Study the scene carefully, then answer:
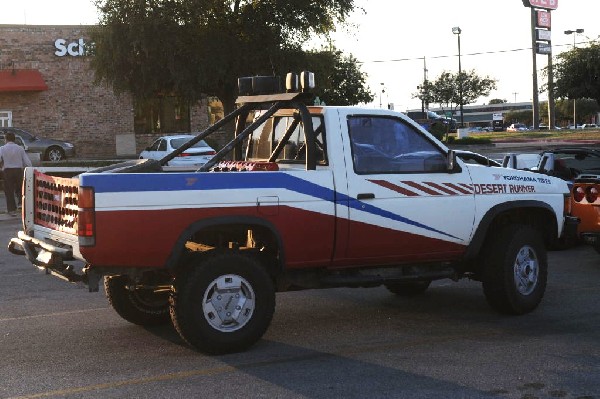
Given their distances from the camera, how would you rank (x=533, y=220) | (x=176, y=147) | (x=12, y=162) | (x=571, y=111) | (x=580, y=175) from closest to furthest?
(x=533, y=220)
(x=580, y=175)
(x=12, y=162)
(x=176, y=147)
(x=571, y=111)

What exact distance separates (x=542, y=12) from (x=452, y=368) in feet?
182

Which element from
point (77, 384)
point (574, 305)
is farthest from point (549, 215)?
point (77, 384)

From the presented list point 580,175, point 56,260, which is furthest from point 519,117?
point 56,260

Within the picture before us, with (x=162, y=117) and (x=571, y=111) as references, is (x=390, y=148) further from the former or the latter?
(x=571, y=111)

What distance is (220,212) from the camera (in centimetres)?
634

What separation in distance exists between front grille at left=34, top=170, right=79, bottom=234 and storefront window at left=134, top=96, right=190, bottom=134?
1380 inches

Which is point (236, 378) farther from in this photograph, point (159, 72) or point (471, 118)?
point (471, 118)

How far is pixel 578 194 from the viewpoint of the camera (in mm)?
10555

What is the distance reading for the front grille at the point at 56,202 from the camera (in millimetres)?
6359

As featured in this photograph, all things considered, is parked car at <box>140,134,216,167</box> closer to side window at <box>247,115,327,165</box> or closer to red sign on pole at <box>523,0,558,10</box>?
side window at <box>247,115,327,165</box>

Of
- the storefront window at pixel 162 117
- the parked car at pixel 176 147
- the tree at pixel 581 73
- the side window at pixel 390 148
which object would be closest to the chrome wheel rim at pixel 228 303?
the side window at pixel 390 148

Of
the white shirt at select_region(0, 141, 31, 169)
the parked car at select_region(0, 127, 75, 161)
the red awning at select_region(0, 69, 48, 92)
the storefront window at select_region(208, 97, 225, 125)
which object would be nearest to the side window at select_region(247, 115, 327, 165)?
the white shirt at select_region(0, 141, 31, 169)

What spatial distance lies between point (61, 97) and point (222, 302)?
35.8 metres

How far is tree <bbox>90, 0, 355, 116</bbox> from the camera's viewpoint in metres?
30.3
